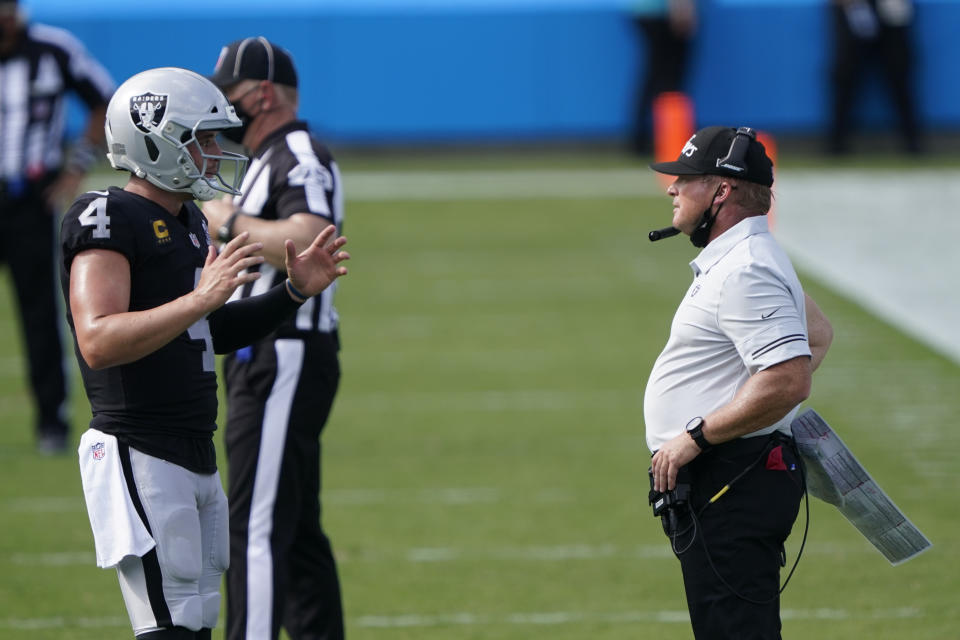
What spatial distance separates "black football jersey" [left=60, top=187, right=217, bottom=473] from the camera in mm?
3545

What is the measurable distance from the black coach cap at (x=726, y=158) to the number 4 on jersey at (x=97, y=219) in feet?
4.98

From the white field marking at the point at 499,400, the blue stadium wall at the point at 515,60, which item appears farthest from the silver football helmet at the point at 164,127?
the blue stadium wall at the point at 515,60

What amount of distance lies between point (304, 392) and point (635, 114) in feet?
51.3

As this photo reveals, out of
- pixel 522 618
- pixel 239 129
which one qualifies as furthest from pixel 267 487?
pixel 522 618

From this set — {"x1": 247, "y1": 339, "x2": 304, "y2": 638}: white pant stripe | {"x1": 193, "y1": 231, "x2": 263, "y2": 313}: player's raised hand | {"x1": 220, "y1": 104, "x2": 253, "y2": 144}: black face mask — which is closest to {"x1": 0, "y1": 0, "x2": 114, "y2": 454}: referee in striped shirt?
{"x1": 220, "y1": 104, "x2": 253, "y2": 144}: black face mask

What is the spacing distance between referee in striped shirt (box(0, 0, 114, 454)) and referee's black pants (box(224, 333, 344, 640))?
150 inches

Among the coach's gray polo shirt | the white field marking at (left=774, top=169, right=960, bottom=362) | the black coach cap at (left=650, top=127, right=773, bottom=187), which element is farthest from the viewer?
the white field marking at (left=774, top=169, right=960, bottom=362)

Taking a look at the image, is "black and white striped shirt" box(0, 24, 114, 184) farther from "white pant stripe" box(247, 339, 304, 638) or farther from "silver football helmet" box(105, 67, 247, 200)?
"silver football helmet" box(105, 67, 247, 200)

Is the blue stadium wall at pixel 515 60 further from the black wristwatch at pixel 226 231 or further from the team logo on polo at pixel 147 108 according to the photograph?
the team logo on polo at pixel 147 108

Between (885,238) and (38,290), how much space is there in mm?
9488

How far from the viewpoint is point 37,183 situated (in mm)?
8148

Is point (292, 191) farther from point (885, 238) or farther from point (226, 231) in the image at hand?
point (885, 238)

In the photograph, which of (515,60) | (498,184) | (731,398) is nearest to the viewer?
(731,398)

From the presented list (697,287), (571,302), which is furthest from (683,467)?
(571,302)
